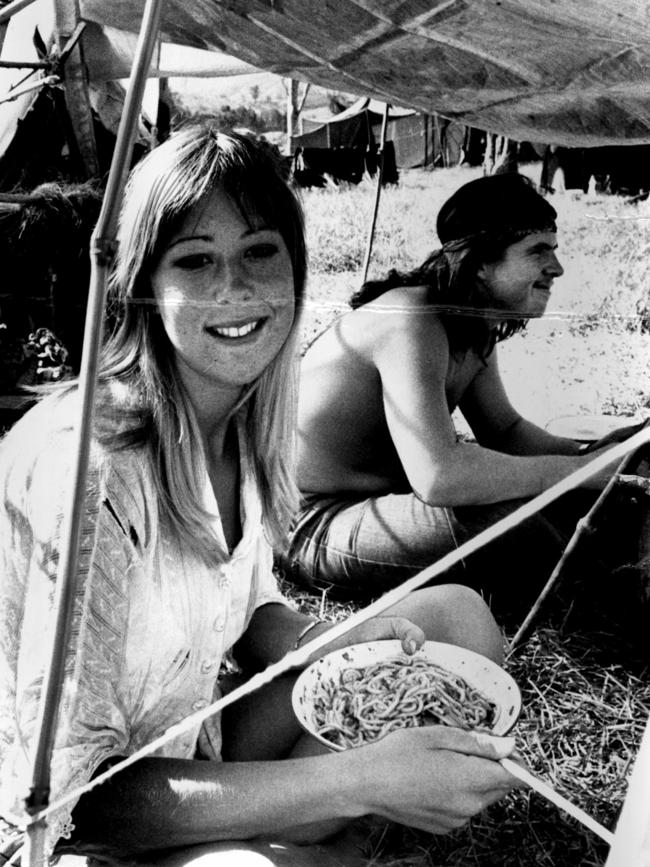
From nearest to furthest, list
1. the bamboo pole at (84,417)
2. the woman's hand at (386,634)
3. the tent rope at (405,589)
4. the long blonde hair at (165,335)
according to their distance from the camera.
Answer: the bamboo pole at (84,417) < the tent rope at (405,589) < the long blonde hair at (165,335) < the woman's hand at (386,634)

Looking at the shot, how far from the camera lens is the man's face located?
113 centimetres

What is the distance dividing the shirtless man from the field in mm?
29

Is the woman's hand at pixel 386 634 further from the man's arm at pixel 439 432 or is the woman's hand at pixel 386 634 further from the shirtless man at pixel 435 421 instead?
the man's arm at pixel 439 432

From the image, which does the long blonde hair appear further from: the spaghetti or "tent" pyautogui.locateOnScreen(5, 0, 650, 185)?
the spaghetti

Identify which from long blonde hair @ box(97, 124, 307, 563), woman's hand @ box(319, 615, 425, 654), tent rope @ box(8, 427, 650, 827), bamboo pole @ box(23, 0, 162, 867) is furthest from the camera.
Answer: woman's hand @ box(319, 615, 425, 654)

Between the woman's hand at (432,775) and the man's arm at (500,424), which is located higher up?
the man's arm at (500,424)

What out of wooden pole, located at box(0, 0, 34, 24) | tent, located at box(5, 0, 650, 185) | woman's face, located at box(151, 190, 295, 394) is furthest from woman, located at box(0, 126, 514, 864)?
wooden pole, located at box(0, 0, 34, 24)

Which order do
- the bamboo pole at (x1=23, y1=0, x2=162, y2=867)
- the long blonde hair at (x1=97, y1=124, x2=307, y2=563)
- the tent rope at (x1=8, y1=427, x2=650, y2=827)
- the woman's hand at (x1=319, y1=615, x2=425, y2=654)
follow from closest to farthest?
the bamboo pole at (x1=23, y1=0, x2=162, y2=867), the tent rope at (x1=8, y1=427, x2=650, y2=827), the long blonde hair at (x1=97, y1=124, x2=307, y2=563), the woman's hand at (x1=319, y1=615, x2=425, y2=654)

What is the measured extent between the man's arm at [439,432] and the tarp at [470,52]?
0.31 meters

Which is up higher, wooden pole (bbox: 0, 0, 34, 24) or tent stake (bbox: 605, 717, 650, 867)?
wooden pole (bbox: 0, 0, 34, 24)

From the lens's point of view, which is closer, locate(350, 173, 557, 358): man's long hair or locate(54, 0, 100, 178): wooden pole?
locate(350, 173, 557, 358): man's long hair

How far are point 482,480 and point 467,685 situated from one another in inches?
11.1

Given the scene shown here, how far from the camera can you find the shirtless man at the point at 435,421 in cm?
116

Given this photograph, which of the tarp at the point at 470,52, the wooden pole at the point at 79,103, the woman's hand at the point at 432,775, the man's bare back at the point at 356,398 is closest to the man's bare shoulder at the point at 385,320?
the man's bare back at the point at 356,398
